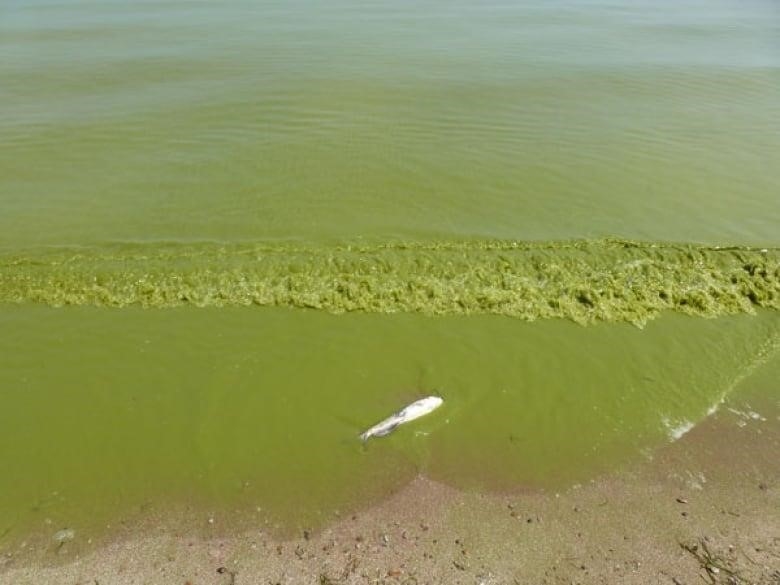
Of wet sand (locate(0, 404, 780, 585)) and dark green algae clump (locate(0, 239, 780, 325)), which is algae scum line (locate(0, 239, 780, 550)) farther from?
wet sand (locate(0, 404, 780, 585))

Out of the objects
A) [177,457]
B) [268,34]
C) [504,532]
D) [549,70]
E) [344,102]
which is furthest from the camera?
[268,34]

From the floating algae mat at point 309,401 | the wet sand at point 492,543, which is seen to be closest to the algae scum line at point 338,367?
the floating algae mat at point 309,401

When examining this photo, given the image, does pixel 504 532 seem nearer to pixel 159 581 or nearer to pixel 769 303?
pixel 159 581

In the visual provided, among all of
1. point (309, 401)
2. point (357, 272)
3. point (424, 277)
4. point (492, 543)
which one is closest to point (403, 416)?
point (309, 401)

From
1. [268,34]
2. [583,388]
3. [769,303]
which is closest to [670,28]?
[268,34]

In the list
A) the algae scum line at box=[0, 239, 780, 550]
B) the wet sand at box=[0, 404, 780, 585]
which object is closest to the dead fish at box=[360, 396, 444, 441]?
the algae scum line at box=[0, 239, 780, 550]

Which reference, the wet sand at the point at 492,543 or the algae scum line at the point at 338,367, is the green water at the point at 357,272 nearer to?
the algae scum line at the point at 338,367

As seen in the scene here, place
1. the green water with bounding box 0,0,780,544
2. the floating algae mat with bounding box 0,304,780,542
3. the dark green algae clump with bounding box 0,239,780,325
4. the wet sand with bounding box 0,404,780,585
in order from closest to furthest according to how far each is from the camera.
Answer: the wet sand with bounding box 0,404,780,585 < the floating algae mat with bounding box 0,304,780,542 < the green water with bounding box 0,0,780,544 < the dark green algae clump with bounding box 0,239,780,325
